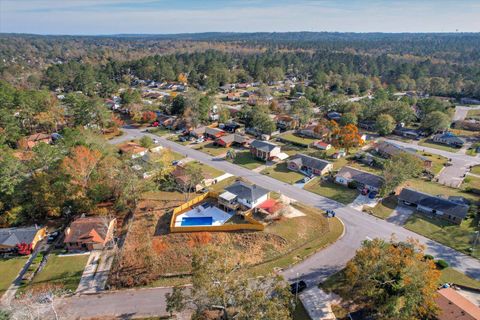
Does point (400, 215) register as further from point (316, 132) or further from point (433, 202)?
point (316, 132)

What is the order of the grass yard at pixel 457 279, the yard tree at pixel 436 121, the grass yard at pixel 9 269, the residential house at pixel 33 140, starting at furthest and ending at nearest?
the yard tree at pixel 436 121
the residential house at pixel 33 140
the grass yard at pixel 9 269
the grass yard at pixel 457 279

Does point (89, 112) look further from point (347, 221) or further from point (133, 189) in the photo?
point (347, 221)

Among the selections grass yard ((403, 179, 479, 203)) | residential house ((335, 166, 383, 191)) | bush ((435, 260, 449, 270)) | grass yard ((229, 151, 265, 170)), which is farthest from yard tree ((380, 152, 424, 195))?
grass yard ((229, 151, 265, 170))

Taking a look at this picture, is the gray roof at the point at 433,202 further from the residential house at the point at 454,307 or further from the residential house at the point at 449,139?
the residential house at the point at 449,139

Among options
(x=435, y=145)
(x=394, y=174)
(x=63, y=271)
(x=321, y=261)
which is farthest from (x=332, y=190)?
(x=63, y=271)

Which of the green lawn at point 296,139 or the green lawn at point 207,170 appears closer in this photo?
the green lawn at point 207,170

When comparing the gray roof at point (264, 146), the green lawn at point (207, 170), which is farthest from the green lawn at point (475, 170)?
the green lawn at point (207, 170)
